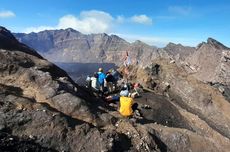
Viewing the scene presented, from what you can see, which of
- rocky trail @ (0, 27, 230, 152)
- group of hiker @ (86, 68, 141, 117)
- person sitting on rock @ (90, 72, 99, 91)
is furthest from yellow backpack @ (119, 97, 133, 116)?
person sitting on rock @ (90, 72, 99, 91)

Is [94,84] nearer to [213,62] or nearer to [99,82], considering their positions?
[99,82]

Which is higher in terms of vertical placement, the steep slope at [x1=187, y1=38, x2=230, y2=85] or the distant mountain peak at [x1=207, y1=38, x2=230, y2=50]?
the distant mountain peak at [x1=207, y1=38, x2=230, y2=50]

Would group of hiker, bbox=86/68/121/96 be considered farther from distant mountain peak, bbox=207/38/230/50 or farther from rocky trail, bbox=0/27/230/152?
distant mountain peak, bbox=207/38/230/50

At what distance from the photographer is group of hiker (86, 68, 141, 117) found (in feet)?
76.7

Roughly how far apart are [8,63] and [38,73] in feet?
6.79

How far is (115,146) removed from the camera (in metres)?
18.3

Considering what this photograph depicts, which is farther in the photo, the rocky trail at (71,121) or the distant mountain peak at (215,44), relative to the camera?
the distant mountain peak at (215,44)

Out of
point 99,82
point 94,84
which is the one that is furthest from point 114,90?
point 94,84

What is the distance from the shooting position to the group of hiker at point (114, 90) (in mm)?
23391

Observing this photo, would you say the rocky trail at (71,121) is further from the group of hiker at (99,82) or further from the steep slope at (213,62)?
the steep slope at (213,62)

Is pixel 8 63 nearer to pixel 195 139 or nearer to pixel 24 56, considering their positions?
pixel 24 56

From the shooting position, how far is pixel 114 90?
31.4 metres

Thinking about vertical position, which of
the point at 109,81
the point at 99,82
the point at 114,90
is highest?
the point at 99,82

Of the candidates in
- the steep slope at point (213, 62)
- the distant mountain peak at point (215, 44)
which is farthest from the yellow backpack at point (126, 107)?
the distant mountain peak at point (215, 44)
